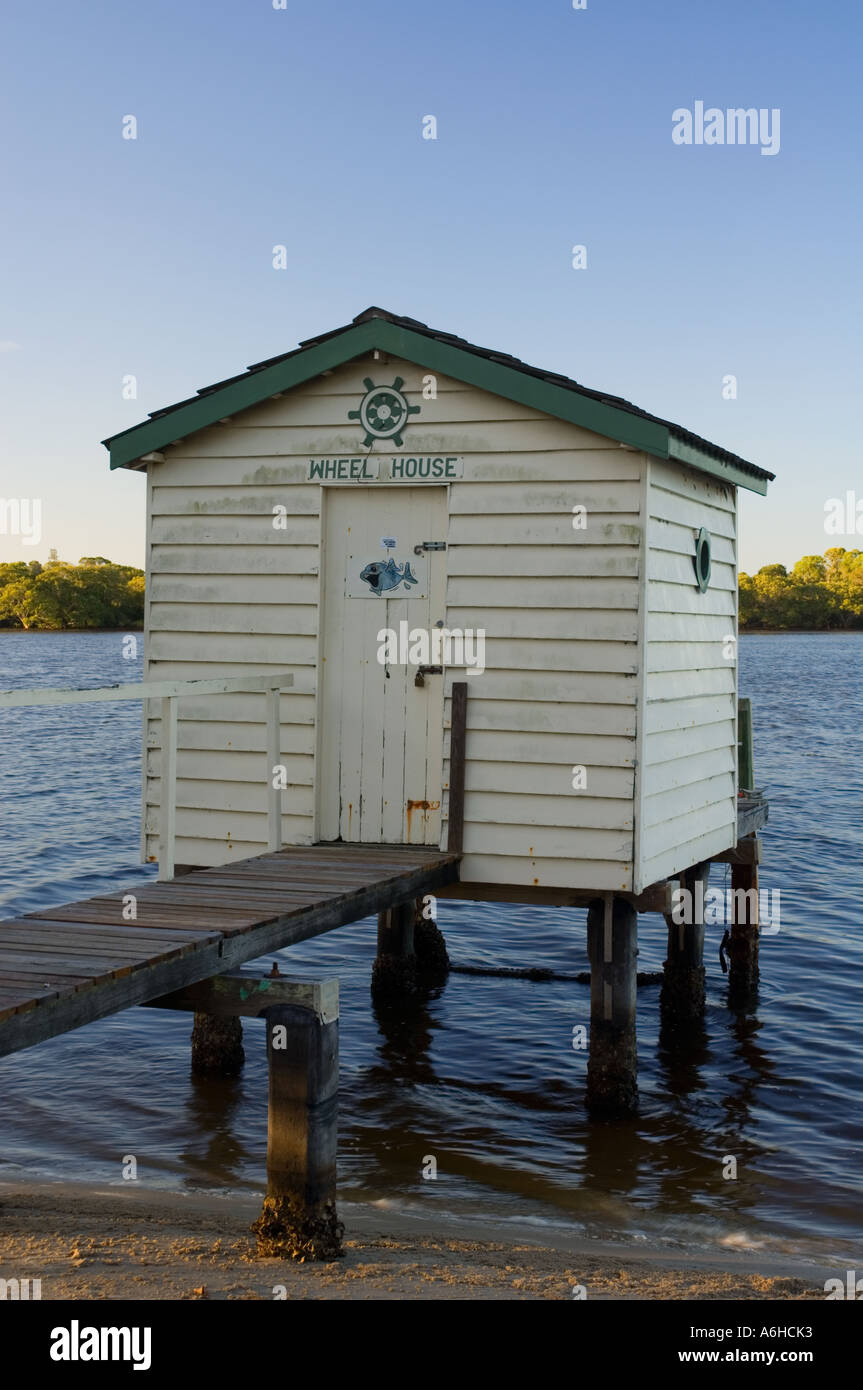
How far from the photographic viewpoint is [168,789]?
8.35 meters

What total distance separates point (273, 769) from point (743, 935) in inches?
278

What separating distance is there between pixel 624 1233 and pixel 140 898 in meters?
3.62

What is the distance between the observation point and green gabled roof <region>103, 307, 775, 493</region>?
8805 mm

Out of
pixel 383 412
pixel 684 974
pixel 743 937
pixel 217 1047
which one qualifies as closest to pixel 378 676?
pixel 383 412

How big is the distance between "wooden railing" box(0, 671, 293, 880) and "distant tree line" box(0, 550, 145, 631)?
80100mm

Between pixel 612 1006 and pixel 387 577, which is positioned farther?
pixel 612 1006

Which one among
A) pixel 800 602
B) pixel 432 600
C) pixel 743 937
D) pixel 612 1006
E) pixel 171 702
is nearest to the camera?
pixel 171 702

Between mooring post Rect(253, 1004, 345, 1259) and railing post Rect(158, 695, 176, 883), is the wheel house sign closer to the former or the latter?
railing post Rect(158, 695, 176, 883)

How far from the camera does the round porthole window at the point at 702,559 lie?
1046cm

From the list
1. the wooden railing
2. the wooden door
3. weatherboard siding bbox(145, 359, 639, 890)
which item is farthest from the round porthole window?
the wooden railing

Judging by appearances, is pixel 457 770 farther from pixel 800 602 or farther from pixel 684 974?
pixel 800 602

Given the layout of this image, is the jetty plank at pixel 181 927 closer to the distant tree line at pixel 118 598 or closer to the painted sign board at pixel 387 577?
the painted sign board at pixel 387 577

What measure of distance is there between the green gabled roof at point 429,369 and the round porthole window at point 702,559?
1.65 feet
